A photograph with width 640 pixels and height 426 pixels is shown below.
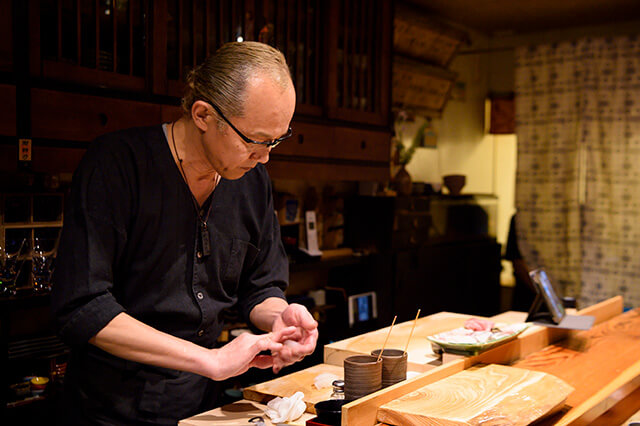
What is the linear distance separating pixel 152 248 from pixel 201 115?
0.35m

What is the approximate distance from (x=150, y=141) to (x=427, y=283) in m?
3.45

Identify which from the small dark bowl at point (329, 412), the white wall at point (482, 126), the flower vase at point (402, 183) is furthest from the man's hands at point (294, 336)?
the white wall at point (482, 126)

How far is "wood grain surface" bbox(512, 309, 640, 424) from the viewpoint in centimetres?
172

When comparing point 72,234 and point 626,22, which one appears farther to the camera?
point 626,22

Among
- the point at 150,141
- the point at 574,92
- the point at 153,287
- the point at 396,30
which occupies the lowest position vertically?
the point at 153,287

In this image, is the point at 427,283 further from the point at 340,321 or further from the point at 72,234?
the point at 72,234

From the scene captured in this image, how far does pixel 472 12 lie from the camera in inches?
215

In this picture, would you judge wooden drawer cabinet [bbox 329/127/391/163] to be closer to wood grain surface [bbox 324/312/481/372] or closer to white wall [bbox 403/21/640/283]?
wood grain surface [bbox 324/312/481/372]

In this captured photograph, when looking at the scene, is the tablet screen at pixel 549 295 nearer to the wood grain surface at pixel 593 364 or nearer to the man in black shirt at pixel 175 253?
the wood grain surface at pixel 593 364

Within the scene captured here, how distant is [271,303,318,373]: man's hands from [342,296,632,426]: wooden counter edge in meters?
0.17

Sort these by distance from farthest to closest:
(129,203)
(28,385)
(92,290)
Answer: (28,385) < (129,203) < (92,290)

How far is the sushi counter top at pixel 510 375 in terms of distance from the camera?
151cm

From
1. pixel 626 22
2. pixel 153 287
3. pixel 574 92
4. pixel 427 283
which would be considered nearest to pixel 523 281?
pixel 427 283

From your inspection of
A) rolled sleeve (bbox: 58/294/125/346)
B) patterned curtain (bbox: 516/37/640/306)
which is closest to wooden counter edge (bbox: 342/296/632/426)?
rolled sleeve (bbox: 58/294/125/346)
